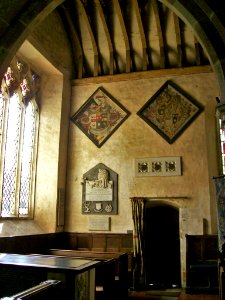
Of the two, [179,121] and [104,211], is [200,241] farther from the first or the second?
[179,121]

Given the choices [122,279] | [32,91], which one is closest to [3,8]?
[122,279]

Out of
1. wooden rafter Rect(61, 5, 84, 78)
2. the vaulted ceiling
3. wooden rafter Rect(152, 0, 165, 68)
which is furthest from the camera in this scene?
wooden rafter Rect(61, 5, 84, 78)

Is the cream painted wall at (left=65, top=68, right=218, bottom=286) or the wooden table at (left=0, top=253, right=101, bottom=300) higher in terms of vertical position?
the cream painted wall at (left=65, top=68, right=218, bottom=286)

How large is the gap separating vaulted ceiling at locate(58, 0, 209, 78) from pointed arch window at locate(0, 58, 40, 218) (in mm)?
1629

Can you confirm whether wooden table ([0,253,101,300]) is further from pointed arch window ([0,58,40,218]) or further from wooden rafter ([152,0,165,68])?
wooden rafter ([152,0,165,68])

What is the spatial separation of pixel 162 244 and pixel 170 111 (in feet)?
10.6

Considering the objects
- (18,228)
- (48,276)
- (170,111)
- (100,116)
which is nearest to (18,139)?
(18,228)

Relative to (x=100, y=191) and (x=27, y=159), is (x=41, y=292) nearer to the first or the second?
(x=100, y=191)

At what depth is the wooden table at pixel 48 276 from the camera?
314 cm

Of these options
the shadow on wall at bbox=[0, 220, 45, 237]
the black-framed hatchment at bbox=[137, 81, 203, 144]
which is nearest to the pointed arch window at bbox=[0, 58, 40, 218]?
the shadow on wall at bbox=[0, 220, 45, 237]

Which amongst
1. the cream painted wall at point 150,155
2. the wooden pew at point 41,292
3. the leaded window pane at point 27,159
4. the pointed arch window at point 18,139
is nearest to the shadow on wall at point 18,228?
the pointed arch window at point 18,139

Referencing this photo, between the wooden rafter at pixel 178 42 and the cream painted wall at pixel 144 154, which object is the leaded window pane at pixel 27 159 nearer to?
the cream painted wall at pixel 144 154

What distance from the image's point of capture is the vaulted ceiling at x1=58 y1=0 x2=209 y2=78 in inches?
333

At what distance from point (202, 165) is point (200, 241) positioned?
168cm
